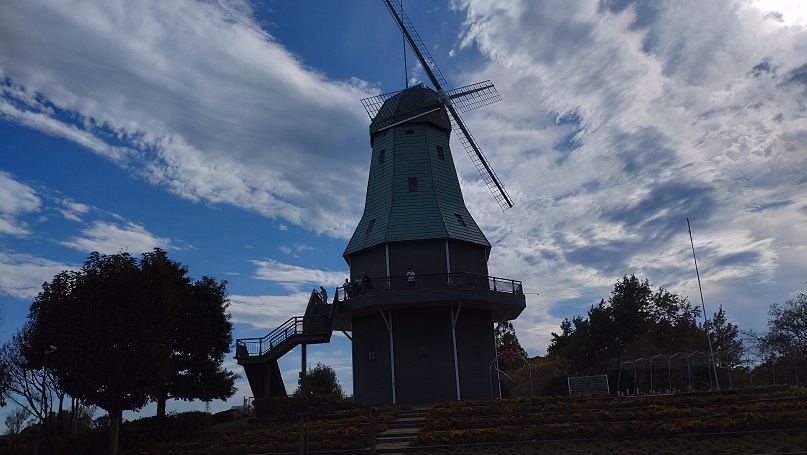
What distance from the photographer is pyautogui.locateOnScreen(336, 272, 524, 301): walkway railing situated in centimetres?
3025

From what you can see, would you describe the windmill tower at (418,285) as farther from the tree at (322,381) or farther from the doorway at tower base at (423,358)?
the tree at (322,381)

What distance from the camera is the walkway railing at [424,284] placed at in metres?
30.2

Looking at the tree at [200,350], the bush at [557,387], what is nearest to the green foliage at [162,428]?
the tree at [200,350]

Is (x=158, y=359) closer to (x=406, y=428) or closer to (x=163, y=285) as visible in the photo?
(x=163, y=285)

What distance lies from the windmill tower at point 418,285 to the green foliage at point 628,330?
16.6 metres

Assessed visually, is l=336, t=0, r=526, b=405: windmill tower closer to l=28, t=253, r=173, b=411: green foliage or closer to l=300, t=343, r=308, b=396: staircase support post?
l=300, t=343, r=308, b=396: staircase support post

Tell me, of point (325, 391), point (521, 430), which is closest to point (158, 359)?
point (521, 430)

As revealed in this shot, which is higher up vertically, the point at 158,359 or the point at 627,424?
the point at 158,359

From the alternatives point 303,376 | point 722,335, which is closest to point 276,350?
point 303,376

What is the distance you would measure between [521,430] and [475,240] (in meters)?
15.0

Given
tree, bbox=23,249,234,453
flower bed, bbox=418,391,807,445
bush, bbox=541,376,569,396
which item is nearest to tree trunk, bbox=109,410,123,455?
tree, bbox=23,249,234,453

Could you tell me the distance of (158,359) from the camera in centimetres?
2358

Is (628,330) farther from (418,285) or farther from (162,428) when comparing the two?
(162,428)

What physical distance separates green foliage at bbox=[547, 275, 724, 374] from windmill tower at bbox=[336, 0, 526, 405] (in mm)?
16622
